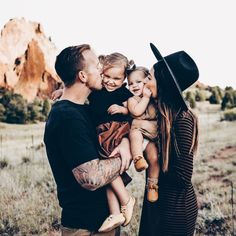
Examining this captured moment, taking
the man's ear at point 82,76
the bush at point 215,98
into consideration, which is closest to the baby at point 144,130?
the man's ear at point 82,76

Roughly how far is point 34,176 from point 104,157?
8.23 meters

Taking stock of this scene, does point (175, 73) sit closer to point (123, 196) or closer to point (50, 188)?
point (123, 196)

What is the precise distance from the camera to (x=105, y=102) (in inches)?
143

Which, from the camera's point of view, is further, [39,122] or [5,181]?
[39,122]

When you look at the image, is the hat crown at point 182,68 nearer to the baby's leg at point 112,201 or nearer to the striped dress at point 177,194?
the striped dress at point 177,194

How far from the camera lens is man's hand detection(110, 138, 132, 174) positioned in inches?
133

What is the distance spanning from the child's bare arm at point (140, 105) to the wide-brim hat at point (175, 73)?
0.40 feet

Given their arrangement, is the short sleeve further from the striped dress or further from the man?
the striped dress

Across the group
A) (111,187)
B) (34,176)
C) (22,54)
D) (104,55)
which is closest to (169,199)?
(111,187)

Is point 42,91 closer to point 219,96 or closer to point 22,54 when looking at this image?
point 22,54

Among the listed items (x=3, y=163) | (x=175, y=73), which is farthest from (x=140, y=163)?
(x=3, y=163)

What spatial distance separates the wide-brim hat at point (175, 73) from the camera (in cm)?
345

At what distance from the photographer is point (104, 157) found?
349cm

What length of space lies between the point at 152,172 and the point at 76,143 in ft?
2.39
